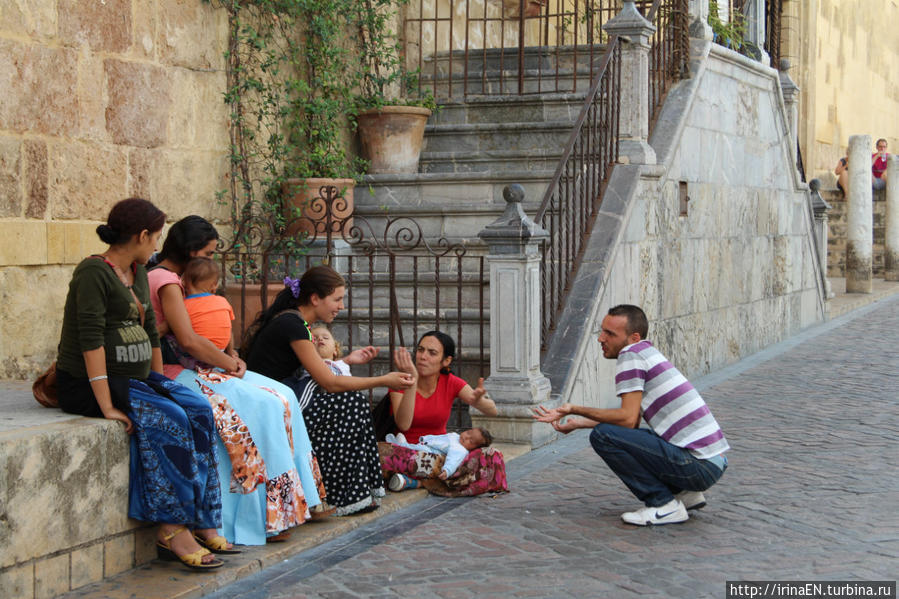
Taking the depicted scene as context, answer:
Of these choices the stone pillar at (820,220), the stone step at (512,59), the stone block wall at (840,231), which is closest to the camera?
the stone step at (512,59)

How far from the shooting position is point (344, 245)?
933cm

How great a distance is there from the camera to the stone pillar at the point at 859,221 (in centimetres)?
1925

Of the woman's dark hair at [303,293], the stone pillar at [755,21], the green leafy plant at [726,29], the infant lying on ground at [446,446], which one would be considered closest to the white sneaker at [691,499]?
the infant lying on ground at [446,446]

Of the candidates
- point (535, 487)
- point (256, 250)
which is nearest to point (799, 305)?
point (256, 250)

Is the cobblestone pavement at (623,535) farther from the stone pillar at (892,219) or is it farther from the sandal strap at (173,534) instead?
the stone pillar at (892,219)

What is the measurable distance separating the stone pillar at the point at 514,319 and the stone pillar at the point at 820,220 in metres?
8.87

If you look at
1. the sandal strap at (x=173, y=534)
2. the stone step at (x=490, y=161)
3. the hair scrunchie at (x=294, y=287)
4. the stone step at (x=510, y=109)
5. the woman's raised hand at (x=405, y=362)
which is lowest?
the sandal strap at (x=173, y=534)

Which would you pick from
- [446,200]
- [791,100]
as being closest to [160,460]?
[446,200]

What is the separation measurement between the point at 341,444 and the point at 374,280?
3.40m

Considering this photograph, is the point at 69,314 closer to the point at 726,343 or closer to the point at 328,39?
the point at 328,39

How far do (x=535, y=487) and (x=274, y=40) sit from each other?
4721 millimetres

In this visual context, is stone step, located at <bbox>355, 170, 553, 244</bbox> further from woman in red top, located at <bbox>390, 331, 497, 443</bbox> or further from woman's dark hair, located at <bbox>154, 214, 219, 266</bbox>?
woman's dark hair, located at <bbox>154, 214, 219, 266</bbox>

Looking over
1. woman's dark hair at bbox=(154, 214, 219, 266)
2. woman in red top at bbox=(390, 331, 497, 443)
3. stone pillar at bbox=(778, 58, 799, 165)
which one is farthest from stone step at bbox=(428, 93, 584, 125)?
woman's dark hair at bbox=(154, 214, 219, 266)

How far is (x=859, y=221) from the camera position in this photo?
19344mm
